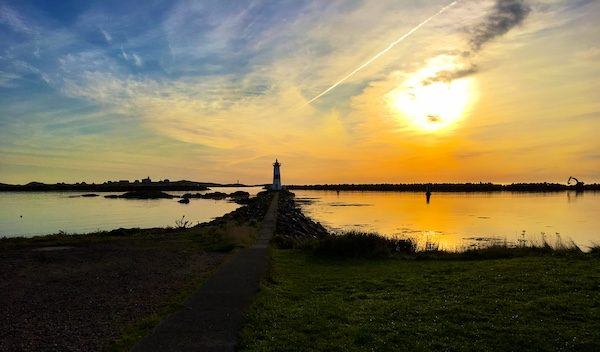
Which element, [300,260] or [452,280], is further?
[300,260]

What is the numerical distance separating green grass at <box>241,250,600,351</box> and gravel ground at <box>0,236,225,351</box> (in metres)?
2.66

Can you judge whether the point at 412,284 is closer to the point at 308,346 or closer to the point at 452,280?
the point at 452,280

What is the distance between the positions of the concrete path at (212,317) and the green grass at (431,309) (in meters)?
0.32

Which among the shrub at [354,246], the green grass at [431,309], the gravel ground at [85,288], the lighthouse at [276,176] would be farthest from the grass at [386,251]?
the lighthouse at [276,176]

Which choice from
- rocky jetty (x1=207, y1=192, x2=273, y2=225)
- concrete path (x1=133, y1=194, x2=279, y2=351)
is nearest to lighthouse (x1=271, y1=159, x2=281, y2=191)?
rocky jetty (x1=207, y1=192, x2=273, y2=225)

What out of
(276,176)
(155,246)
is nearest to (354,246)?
(155,246)

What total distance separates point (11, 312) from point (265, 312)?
17.8 feet

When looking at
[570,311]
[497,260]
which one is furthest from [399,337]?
[497,260]

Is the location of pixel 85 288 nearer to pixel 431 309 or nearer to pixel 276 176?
pixel 431 309

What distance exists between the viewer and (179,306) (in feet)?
29.5

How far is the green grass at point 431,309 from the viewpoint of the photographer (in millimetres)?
6816

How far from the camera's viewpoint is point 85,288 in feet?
37.6

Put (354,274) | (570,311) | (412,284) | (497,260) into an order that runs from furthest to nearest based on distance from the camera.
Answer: (497,260) < (354,274) < (412,284) < (570,311)

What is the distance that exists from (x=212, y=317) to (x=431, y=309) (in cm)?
427
